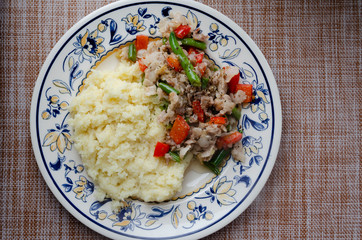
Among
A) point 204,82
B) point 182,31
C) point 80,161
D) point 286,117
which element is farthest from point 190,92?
point 80,161

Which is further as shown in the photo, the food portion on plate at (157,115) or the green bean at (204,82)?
the green bean at (204,82)

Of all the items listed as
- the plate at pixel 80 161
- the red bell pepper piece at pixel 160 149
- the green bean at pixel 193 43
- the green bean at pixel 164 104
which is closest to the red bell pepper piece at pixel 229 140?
the plate at pixel 80 161

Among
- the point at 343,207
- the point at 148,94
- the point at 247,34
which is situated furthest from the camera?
the point at 343,207

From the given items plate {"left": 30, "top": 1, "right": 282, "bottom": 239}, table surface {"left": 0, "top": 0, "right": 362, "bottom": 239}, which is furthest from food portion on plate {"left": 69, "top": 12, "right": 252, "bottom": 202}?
table surface {"left": 0, "top": 0, "right": 362, "bottom": 239}

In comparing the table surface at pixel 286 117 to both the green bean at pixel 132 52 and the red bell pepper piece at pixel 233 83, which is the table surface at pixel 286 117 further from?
the green bean at pixel 132 52

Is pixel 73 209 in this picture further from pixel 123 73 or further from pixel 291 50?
pixel 291 50

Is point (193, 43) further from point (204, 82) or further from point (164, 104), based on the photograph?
point (164, 104)

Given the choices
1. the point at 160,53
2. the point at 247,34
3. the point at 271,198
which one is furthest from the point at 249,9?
the point at 271,198

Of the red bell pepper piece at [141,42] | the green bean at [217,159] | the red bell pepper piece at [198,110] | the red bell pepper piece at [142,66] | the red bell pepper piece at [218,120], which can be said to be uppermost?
the red bell pepper piece at [141,42]
